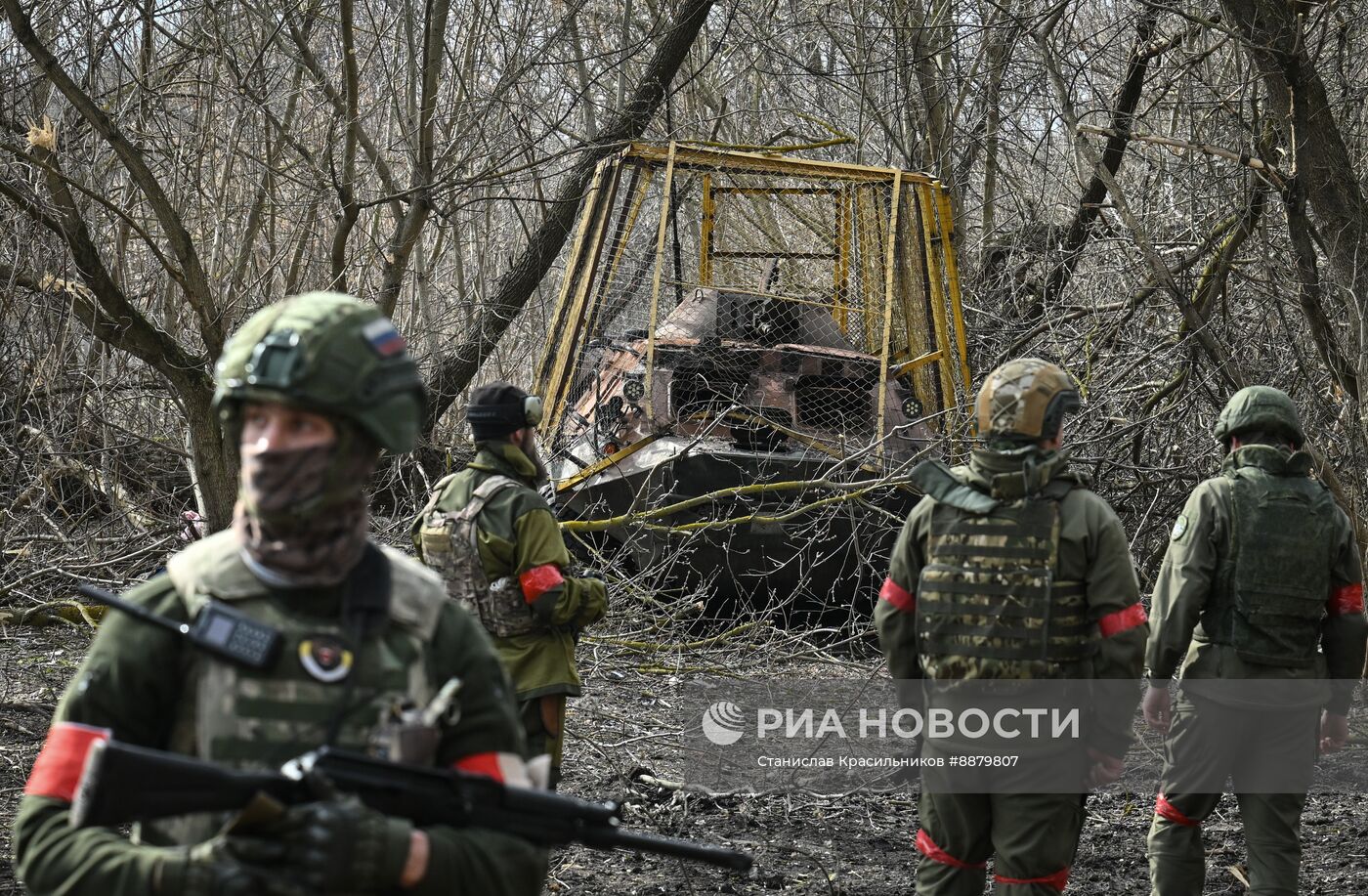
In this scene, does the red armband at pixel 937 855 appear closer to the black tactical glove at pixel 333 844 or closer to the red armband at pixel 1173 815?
the red armband at pixel 1173 815

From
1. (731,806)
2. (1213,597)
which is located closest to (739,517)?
(731,806)

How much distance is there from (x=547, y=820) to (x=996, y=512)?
233 cm

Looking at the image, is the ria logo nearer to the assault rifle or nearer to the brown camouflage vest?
the brown camouflage vest

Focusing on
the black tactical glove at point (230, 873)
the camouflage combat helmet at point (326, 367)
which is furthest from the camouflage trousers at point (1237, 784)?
the black tactical glove at point (230, 873)

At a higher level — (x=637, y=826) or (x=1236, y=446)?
(x=1236, y=446)

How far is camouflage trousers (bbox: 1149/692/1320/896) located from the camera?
175 inches

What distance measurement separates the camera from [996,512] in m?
3.89

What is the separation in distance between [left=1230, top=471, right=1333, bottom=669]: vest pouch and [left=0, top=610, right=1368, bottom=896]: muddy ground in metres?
1.13

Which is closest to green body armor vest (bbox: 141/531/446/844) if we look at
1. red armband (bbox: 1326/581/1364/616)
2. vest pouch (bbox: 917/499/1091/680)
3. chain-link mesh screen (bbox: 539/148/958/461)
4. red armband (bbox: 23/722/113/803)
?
red armband (bbox: 23/722/113/803)

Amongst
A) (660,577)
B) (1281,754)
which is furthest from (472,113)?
(1281,754)

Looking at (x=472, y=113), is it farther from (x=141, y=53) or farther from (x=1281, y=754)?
(x=1281, y=754)

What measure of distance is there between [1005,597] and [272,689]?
→ 2.52 m

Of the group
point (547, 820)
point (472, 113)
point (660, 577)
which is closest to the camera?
point (547, 820)

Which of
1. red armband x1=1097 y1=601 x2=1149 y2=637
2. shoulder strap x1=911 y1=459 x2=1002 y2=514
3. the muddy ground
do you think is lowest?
the muddy ground
